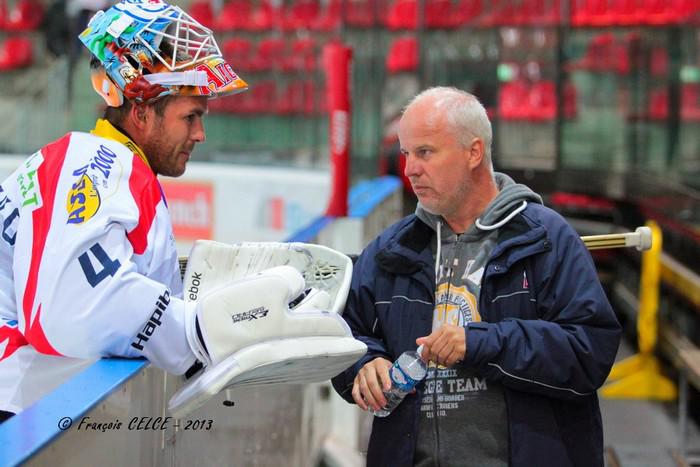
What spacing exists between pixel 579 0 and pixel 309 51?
3.10 m

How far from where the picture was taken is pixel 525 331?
220 centimetres

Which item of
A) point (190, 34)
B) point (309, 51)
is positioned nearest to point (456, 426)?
point (190, 34)

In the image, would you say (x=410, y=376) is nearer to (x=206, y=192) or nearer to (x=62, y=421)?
(x=62, y=421)

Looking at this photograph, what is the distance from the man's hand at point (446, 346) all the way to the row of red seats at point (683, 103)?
6613mm

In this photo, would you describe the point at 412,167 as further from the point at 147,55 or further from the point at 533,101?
the point at 533,101

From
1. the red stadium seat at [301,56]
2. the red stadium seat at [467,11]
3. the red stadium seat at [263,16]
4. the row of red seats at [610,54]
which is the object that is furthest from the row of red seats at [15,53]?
the row of red seats at [610,54]

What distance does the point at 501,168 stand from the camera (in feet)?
33.6

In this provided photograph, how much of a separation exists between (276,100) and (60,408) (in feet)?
24.8

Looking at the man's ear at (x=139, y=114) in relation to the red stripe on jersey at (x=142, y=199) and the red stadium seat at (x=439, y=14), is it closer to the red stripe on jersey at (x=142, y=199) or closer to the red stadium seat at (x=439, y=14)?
the red stripe on jersey at (x=142, y=199)

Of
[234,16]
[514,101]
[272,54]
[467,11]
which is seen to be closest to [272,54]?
[272,54]

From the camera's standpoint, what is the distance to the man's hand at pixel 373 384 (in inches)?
89.1

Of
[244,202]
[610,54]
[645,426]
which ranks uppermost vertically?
[610,54]

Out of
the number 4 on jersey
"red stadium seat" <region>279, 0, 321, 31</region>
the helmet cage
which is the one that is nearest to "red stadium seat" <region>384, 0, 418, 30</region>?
"red stadium seat" <region>279, 0, 321, 31</region>

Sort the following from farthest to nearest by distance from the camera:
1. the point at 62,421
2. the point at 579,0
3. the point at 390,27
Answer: the point at 390,27 < the point at 579,0 < the point at 62,421
